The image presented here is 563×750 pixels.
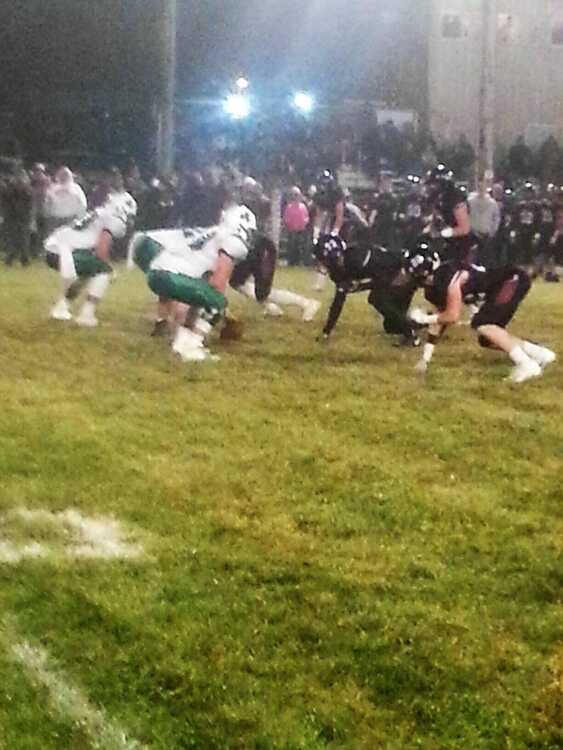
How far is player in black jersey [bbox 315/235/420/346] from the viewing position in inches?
433

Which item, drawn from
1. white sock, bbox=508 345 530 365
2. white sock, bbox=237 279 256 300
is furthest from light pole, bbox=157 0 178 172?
white sock, bbox=508 345 530 365

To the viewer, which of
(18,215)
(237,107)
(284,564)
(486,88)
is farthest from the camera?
(237,107)

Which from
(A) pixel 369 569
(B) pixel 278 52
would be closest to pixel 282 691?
(A) pixel 369 569

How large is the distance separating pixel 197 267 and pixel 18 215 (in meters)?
9.75

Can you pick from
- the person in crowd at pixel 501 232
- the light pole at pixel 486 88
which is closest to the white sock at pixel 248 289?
the person in crowd at pixel 501 232

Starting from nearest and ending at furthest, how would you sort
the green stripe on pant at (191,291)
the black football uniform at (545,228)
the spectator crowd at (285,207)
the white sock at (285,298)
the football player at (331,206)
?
the green stripe on pant at (191,291) → the white sock at (285,298) → the football player at (331,206) → the spectator crowd at (285,207) → the black football uniform at (545,228)

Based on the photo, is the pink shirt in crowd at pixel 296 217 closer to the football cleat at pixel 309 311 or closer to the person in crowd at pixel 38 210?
the person in crowd at pixel 38 210

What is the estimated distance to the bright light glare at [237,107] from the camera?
28.2 meters

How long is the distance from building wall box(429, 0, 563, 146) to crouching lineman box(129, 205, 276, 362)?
2358 centimetres

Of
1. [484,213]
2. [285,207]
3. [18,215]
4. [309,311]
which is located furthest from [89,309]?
[285,207]

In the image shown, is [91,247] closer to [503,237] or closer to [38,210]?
[38,210]

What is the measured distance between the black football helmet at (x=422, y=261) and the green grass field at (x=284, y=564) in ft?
2.79

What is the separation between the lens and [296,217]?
825 inches

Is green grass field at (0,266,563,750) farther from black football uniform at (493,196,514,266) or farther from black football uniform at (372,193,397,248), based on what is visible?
black football uniform at (372,193,397,248)
